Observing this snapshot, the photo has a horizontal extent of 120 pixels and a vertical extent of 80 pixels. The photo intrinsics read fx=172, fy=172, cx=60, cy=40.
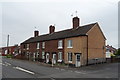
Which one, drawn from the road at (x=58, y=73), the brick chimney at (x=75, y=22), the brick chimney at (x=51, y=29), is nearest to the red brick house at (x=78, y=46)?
the brick chimney at (x=75, y=22)

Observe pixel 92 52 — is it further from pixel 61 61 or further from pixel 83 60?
pixel 61 61

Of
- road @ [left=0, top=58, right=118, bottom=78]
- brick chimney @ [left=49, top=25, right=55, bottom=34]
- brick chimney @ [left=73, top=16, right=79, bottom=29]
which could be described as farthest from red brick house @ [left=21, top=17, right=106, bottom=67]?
road @ [left=0, top=58, right=118, bottom=78]

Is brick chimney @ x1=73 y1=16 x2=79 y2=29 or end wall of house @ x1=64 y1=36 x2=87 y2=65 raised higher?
brick chimney @ x1=73 y1=16 x2=79 y2=29

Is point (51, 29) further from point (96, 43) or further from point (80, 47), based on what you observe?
point (80, 47)

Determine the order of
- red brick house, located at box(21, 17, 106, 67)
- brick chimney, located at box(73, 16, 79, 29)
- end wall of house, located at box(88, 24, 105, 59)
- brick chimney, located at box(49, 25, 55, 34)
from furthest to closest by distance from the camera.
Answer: brick chimney, located at box(49, 25, 55, 34) → brick chimney, located at box(73, 16, 79, 29) → end wall of house, located at box(88, 24, 105, 59) → red brick house, located at box(21, 17, 106, 67)

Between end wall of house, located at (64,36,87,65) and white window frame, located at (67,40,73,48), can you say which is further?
white window frame, located at (67,40,73,48)

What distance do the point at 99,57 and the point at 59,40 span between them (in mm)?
8890

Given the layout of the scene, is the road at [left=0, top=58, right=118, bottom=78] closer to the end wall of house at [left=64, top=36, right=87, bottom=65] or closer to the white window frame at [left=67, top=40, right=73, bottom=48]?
the end wall of house at [left=64, top=36, right=87, bottom=65]

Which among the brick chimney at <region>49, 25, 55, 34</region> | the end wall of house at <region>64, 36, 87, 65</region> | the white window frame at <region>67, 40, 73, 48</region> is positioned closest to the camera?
the end wall of house at <region>64, 36, 87, 65</region>

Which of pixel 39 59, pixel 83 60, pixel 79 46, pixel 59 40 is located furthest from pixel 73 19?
pixel 39 59

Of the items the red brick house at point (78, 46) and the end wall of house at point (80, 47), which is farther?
the red brick house at point (78, 46)

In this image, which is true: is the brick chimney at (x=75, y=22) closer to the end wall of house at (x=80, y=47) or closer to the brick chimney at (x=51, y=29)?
the end wall of house at (x=80, y=47)

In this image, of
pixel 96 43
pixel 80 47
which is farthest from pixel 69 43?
pixel 96 43

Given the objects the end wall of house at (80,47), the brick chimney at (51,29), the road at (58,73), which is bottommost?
the road at (58,73)
